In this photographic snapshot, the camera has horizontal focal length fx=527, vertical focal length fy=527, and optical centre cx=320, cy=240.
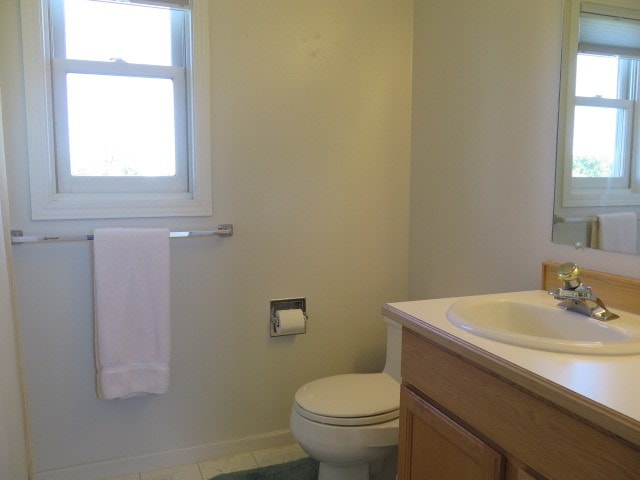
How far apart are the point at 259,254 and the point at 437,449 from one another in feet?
3.90

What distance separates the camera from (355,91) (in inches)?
90.0

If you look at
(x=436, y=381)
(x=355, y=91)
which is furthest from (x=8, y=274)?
(x=355, y=91)

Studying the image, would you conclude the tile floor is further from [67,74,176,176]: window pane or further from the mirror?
the mirror

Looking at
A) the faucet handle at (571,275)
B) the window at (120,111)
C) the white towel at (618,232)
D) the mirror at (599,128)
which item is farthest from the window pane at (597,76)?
the window at (120,111)

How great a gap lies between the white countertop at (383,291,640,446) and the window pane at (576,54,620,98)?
79cm

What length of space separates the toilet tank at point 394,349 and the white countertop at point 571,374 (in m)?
0.86

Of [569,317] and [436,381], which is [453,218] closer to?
[569,317]

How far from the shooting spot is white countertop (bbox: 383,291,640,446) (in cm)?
80

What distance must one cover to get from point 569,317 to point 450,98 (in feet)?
3.56

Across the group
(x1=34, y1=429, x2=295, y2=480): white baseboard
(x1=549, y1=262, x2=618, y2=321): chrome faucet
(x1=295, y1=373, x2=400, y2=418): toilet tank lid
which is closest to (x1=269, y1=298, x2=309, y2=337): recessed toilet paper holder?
(x1=295, y1=373, x2=400, y2=418): toilet tank lid

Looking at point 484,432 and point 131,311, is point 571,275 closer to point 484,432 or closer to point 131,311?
point 484,432

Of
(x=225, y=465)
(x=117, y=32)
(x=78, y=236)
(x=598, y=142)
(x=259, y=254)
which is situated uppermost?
(x=117, y=32)

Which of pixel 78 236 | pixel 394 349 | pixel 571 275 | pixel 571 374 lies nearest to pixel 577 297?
pixel 571 275

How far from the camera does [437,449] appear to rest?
125 centimetres
